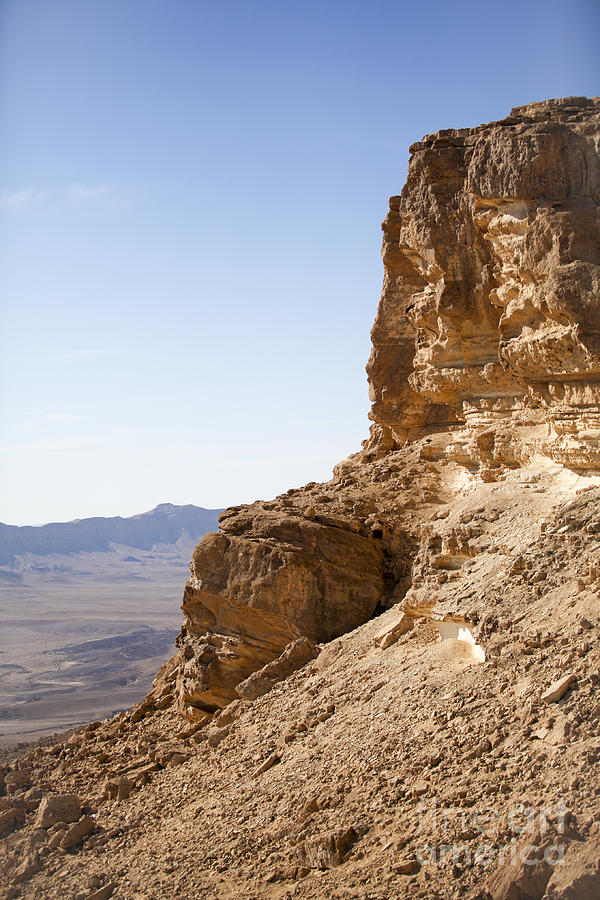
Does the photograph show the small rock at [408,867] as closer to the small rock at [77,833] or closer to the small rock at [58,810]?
the small rock at [77,833]

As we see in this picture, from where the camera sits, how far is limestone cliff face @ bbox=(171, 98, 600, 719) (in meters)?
15.0

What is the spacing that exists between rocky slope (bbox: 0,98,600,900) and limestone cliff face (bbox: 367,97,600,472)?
5 cm

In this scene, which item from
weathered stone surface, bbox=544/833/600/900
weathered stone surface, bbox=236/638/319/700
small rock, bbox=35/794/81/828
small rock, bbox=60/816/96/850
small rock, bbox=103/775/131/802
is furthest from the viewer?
weathered stone surface, bbox=236/638/319/700

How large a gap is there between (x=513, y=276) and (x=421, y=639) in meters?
6.58

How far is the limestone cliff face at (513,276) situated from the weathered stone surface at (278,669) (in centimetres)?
501

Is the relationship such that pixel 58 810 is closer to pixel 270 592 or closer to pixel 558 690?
pixel 270 592

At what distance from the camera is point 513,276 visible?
1641cm

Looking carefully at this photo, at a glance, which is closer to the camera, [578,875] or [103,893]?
[578,875]

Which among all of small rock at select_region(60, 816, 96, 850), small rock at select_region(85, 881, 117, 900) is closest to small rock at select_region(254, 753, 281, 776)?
small rock at select_region(85, 881, 117, 900)

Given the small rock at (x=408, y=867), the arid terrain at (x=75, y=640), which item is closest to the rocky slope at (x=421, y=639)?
the small rock at (x=408, y=867)

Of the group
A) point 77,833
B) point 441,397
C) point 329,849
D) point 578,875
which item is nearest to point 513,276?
point 441,397

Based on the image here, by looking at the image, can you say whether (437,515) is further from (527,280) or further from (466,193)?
(466,193)

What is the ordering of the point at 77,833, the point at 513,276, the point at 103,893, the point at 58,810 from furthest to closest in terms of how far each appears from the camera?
1. the point at 58,810
2. the point at 513,276
3. the point at 77,833
4. the point at 103,893

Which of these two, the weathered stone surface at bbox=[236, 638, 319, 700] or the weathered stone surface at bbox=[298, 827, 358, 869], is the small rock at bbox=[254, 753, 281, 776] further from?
the weathered stone surface at bbox=[298, 827, 358, 869]
